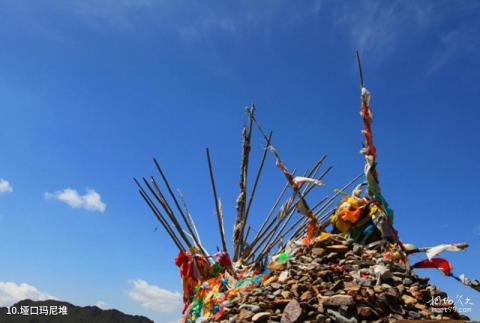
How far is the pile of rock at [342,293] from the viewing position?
469 cm

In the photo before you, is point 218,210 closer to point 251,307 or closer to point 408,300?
point 251,307

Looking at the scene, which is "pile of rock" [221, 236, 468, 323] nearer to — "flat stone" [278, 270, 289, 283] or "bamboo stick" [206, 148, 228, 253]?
"flat stone" [278, 270, 289, 283]

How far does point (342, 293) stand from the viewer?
4.91m

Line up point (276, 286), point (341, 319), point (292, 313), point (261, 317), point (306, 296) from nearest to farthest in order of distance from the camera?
point (341, 319)
point (292, 313)
point (261, 317)
point (306, 296)
point (276, 286)

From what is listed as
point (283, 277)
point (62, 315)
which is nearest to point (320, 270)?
point (283, 277)

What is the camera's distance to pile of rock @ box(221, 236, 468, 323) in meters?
4.69

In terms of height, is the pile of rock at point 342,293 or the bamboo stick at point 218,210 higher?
the bamboo stick at point 218,210

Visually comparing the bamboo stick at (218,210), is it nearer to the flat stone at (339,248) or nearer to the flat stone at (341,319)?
the flat stone at (339,248)

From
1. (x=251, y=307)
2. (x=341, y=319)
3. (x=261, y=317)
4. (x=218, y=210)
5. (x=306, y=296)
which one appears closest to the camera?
(x=341, y=319)

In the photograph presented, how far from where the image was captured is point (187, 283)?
25.8 ft

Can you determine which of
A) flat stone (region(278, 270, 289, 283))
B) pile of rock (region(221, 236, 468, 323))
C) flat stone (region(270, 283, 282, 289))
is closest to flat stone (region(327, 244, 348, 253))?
pile of rock (region(221, 236, 468, 323))

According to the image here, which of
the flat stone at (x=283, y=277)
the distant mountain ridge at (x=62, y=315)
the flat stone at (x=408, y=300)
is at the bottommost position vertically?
the flat stone at (x=408, y=300)

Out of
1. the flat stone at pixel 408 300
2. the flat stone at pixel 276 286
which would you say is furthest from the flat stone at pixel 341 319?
the flat stone at pixel 276 286

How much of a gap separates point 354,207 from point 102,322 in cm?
1097
